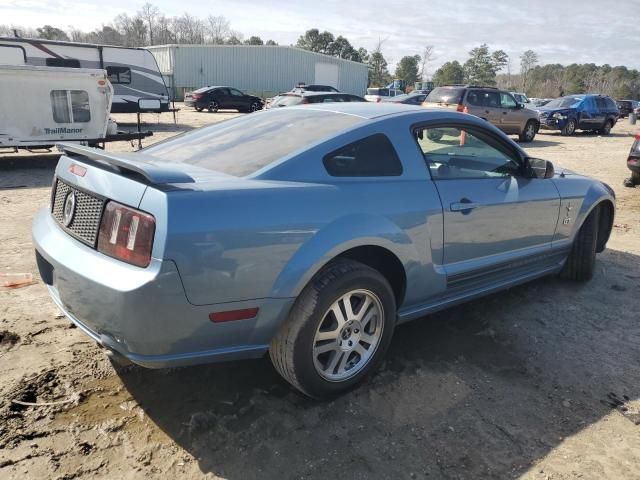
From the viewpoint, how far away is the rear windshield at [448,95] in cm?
1537

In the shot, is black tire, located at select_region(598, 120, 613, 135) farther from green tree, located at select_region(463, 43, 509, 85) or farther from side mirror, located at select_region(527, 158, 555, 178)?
green tree, located at select_region(463, 43, 509, 85)

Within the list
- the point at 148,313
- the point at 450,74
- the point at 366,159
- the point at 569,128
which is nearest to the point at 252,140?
the point at 366,159

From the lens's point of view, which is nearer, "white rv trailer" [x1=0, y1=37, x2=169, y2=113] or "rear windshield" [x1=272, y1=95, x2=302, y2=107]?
"white rv trailer" [x1=0, y1=37, x2=169, y2=113]

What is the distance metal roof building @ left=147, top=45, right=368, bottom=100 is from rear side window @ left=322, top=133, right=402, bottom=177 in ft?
137

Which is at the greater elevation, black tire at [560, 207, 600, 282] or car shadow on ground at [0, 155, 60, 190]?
black tire at [560, 207, 600, 282]

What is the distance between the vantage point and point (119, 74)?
1764cm

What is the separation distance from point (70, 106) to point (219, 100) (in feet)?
A: 63.7

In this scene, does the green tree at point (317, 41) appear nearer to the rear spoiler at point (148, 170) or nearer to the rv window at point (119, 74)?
the rv window at point (119, 74)

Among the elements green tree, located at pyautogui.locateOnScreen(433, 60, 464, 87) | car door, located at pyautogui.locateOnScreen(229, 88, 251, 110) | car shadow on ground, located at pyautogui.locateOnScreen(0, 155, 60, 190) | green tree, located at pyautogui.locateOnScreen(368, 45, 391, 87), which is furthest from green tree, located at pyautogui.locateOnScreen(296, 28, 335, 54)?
car shadow on ground, located at pyautogui.locateOnScreen(0, 155, 60, 190)

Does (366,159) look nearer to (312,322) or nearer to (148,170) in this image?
(312,322)

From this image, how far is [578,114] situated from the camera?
2105 cm

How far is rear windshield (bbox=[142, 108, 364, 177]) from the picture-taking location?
277 centimetres

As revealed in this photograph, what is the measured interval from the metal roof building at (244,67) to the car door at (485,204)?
136ft

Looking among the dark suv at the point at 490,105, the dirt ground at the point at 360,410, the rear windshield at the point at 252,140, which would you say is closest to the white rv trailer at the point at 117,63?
the dark suv at the point at 490,105
